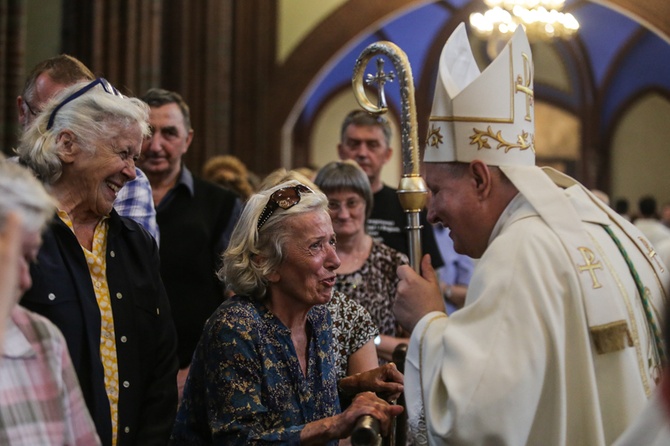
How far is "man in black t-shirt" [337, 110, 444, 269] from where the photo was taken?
16.3 ft

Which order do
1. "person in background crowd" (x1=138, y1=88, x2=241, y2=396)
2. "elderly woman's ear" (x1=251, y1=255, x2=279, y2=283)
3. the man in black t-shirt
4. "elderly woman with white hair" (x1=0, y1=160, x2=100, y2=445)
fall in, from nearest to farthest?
"elderly woman with white hair" (x1=0, y1=160, x2=100, y2=445)
"elderly woman's ear" (x1=251, y1=255, x2=279, y2=283)
"person in background crowd" (x1=138, y1=88, x2=241, y2=396)
the man in black t-shirt

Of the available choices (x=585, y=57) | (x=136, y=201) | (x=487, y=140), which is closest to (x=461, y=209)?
(x=487, y=140)

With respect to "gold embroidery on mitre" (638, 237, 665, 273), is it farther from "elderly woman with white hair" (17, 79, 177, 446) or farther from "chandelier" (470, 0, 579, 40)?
"chandelier" (470, 0, 579, 40)

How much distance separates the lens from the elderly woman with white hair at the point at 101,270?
9.23ft

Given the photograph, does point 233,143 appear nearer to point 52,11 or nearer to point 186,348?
point 52,11

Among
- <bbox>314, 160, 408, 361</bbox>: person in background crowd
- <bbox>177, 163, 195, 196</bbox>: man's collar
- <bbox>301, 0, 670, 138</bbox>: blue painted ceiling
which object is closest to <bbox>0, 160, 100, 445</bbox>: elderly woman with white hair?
<bbox>314, 160, 408, 361</bbox>: person in background crowd

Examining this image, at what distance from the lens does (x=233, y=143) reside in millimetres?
12305

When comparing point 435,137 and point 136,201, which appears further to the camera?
point 136,201

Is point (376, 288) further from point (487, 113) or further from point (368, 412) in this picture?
point (368, 412)

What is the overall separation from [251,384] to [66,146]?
83cm

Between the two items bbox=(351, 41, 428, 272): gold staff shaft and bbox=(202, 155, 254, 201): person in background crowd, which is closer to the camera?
bbox=(351, 41, 428, 272): gold staff shaft

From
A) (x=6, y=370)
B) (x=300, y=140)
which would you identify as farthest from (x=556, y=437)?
(x=300, y=140)

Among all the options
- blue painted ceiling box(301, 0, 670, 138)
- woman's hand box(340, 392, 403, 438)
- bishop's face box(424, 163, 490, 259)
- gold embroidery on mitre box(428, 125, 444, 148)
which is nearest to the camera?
woman's hand box(340, 392, 403, 438)

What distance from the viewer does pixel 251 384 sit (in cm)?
283
